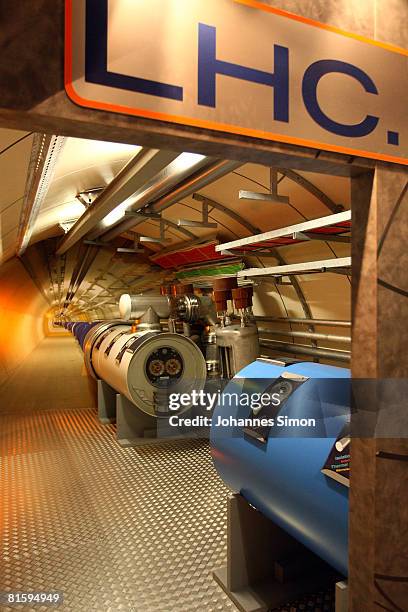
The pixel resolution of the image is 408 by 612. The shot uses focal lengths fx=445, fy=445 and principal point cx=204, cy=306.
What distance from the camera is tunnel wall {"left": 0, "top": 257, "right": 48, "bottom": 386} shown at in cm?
774

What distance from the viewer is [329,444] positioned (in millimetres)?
1886

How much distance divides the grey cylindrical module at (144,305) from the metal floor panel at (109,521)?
5.24ft

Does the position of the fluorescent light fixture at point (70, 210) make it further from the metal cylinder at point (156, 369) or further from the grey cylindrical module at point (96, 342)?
the metal cylinder at point (156, 369)

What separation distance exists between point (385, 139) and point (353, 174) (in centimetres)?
14

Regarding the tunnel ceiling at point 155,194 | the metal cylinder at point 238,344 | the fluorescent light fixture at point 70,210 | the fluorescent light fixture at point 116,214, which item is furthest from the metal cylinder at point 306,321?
the fluorescent light fixture at point 70,210

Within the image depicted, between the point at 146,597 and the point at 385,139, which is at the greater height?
the point at 385,139

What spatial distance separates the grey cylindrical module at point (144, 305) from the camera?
5.91 metres

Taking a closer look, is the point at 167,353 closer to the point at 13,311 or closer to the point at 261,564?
the point at 261,564

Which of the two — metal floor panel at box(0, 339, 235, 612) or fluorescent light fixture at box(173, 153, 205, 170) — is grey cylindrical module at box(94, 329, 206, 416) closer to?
metal floor panel at box(0, 339, 235, 612)

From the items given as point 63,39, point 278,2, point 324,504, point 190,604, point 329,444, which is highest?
point 278,2

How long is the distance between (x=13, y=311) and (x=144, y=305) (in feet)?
17.0

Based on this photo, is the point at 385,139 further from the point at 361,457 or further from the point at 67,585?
the point at 67,585

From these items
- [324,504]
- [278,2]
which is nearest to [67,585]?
[324,504]

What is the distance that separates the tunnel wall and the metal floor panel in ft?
10.9
